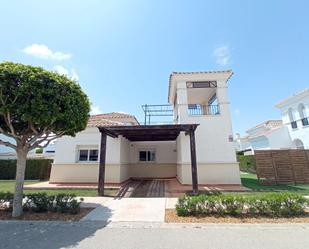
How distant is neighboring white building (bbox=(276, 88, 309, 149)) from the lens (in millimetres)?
20359

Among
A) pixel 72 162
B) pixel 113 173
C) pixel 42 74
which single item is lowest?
pixel 113 173

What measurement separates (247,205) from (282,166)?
8.65 m

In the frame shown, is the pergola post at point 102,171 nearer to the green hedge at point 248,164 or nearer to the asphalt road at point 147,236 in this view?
the asphalt road at point 147,236

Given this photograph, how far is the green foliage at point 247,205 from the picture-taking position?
615 centimetres

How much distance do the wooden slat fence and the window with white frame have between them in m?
11.9

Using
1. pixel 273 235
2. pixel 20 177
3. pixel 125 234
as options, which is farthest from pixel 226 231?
pixel 20 177

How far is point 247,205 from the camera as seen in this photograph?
6.34 metres

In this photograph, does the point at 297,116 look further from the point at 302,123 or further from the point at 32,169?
the point at 32,169

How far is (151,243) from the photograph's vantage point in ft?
14.3

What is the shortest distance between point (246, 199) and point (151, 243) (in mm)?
3862

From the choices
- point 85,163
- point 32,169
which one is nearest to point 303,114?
point 85,163

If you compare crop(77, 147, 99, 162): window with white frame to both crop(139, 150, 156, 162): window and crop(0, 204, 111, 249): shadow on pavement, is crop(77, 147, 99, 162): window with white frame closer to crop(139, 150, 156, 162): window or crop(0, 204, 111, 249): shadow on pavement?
crop(139, 150, 156, 162): window

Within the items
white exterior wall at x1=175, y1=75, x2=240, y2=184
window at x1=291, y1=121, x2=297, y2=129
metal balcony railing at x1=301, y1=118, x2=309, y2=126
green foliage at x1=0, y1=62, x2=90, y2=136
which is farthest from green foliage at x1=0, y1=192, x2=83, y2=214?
window at x1=291, y1=121, x2=297, y2=129

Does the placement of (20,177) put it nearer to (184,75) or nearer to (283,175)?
(184,75)
